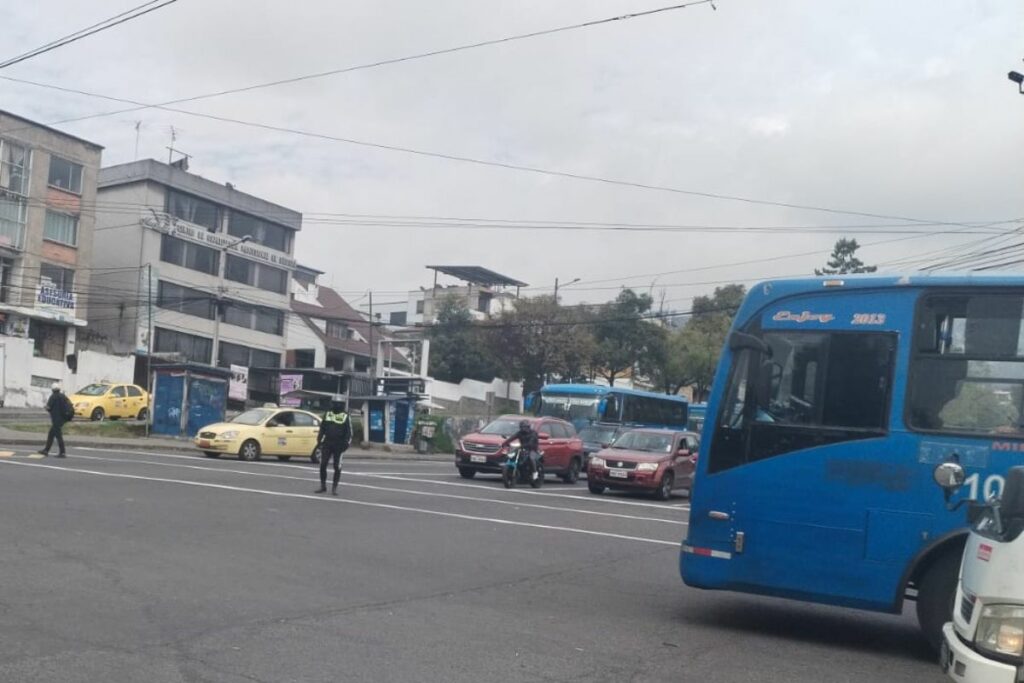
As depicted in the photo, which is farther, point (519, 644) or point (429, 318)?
point (429, 318)

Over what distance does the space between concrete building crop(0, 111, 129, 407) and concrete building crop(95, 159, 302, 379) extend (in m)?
4.32

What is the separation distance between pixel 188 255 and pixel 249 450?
37.1 meters

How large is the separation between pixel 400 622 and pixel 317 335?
226ft

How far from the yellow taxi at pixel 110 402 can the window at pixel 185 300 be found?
19147 millimetres

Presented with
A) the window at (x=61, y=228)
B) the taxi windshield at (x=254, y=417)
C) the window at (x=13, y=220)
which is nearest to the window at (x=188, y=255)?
the window at (x=61, y=228)

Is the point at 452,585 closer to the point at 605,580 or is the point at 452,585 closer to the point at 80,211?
the point at 605,580

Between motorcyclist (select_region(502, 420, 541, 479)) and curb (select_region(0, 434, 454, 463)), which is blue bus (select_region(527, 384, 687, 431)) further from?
motorcyclist (select_region(502, 420, 541, 479))

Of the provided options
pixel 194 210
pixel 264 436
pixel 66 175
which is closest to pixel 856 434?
pixel 264 436

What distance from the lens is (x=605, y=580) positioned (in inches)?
494

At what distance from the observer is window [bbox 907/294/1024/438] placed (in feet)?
29.3

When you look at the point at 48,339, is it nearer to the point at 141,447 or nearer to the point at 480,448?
the point at 141,447

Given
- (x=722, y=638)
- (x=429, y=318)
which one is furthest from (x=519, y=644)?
(x=429, y=318)

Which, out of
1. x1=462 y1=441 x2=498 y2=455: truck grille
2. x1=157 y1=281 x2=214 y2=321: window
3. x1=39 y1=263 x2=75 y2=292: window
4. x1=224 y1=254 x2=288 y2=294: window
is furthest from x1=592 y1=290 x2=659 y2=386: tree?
x1=462 y1=441 x2=498 y2=455: truck grille

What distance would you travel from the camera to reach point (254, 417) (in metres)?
29.9
